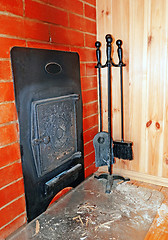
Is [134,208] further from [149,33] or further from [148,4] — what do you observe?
[148,4]

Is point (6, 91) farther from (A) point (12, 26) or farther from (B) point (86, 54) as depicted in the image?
(B) point (86, 54)

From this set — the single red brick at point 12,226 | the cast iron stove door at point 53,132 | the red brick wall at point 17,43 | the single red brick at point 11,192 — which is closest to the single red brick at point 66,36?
the red brick wall at point 17,43

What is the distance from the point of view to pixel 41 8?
4.18 feet

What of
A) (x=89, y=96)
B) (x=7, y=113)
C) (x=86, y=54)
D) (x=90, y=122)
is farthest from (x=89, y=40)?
(x=7, y=113)

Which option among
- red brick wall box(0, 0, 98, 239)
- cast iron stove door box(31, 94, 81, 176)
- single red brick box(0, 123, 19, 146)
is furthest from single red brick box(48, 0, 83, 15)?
single red brick box(0, 123, 19, 146)

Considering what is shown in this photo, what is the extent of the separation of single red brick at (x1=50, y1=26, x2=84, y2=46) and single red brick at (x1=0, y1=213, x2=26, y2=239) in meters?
1.14

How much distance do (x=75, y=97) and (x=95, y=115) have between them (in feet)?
1.42

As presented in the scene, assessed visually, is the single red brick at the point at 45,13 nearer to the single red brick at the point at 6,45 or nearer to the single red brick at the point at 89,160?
the single red brick at the point at 6,45

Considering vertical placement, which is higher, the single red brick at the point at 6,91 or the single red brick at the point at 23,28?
the single red brick at the point at 23,28

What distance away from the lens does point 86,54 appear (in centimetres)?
174

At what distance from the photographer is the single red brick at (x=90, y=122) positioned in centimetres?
180

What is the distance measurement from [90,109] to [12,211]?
100cm

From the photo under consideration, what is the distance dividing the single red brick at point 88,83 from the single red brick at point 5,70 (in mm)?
697

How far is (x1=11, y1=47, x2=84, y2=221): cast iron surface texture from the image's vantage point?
1.20 metres
